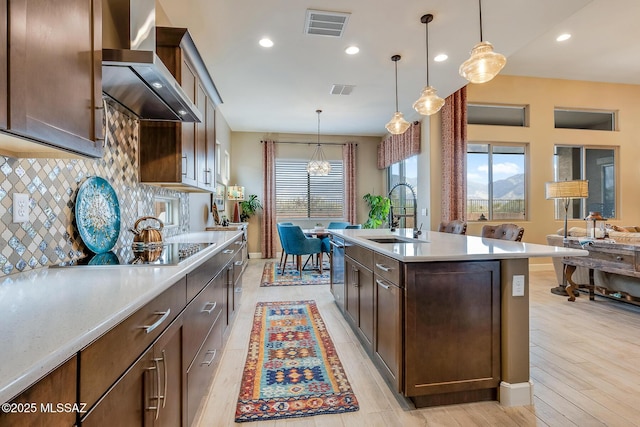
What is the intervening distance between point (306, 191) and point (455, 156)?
3580 millimetres

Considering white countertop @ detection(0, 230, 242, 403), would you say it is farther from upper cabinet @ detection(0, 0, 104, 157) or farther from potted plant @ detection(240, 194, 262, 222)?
potted plant @ detection(240, 194, 262, 222)

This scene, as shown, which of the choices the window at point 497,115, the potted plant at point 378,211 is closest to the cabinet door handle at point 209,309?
the potted plant at point 378,211

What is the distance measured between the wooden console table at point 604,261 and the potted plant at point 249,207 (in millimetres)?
5774

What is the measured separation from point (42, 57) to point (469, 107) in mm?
6094

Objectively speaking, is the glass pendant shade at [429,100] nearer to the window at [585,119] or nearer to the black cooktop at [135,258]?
the black cooktop at [135,258]

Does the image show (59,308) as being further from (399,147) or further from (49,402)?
(399,147)

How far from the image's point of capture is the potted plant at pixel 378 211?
273 inches

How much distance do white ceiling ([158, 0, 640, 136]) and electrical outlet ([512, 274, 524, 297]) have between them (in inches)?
94.0

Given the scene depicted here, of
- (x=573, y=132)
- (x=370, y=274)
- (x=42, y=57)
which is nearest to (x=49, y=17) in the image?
(x=42, y=57)

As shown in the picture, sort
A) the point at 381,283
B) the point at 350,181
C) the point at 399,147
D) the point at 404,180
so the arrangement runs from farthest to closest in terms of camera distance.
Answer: the point at 350,181 → the point at 404,180 → the point at 399,147 → the point at 381,283

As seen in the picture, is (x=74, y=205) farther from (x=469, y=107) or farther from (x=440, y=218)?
(x=469, y=107)

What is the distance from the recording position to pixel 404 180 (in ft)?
22.1

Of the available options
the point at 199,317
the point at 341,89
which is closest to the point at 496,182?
the point at 341,89

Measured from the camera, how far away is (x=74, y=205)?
1.63 meters
